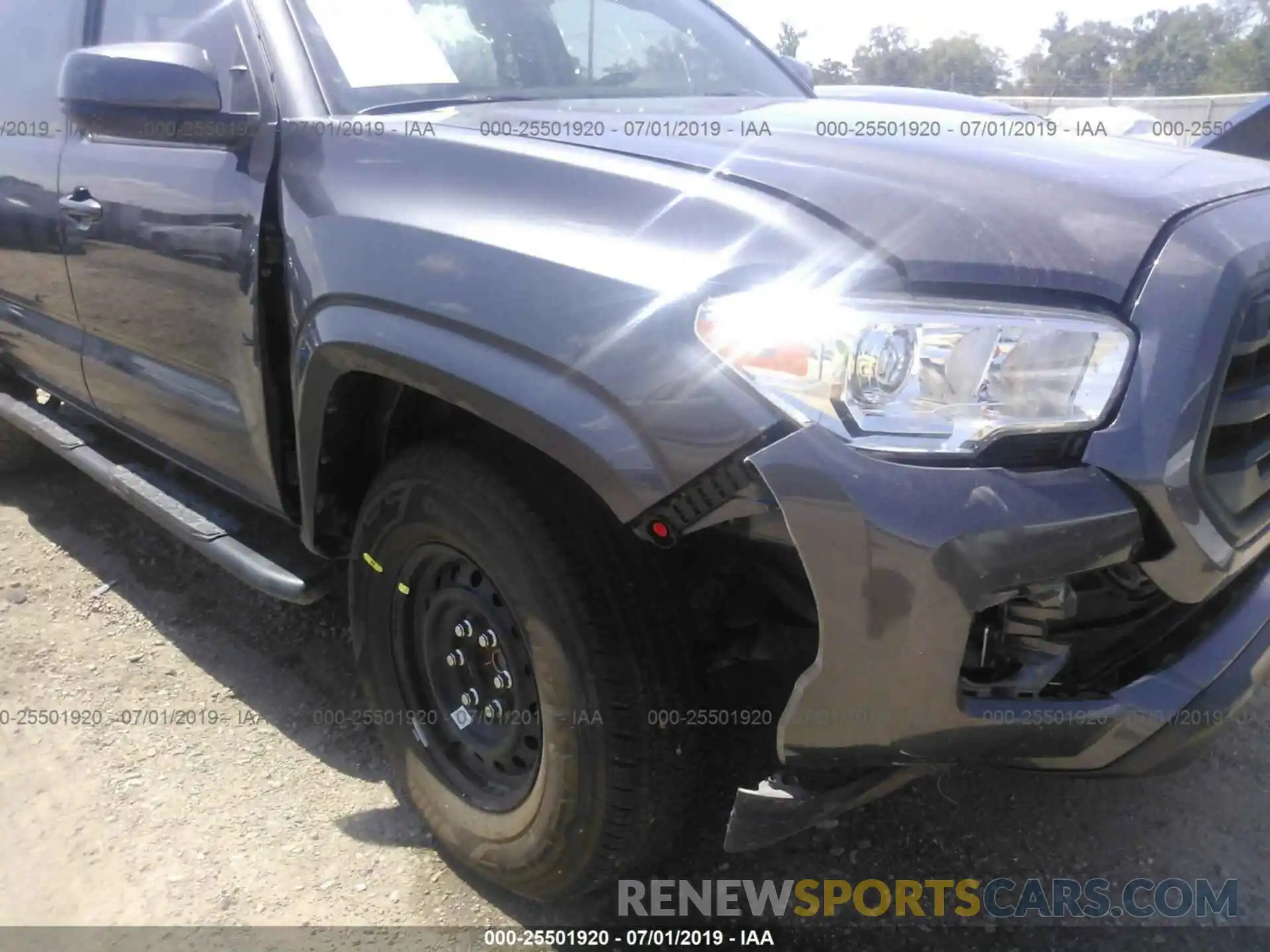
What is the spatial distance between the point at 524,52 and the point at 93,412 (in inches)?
78.7

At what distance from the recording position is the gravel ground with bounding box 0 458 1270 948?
2.27 metres

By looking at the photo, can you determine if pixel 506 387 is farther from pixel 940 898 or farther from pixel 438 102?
pixel 940 898

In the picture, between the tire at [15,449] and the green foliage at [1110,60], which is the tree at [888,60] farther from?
the tire at [15,449]

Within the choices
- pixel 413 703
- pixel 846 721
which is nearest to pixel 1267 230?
pixel 846 721

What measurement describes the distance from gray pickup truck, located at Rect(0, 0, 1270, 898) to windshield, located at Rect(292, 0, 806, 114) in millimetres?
15

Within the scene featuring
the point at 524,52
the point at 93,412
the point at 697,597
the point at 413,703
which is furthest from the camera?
the point at 93,412

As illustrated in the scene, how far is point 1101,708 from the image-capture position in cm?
153

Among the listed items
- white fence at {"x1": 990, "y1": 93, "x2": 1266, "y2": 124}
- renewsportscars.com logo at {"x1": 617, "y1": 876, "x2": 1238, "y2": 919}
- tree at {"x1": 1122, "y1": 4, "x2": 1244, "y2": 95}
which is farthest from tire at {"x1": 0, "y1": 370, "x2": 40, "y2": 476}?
tree at {"x1": 1122, "y1": 4, "x2": 1244, "y2": 95}

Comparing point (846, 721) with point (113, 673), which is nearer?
point (846, 721)

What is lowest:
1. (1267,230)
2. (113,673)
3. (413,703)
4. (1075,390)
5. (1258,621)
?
(113,673)

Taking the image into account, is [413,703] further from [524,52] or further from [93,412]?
[93,412]

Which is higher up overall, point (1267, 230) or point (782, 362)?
point (1267, 230)

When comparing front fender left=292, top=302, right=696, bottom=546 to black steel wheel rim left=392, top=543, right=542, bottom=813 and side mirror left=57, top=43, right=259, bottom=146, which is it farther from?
side mirror left=57, top=43, right=259, bottom=146

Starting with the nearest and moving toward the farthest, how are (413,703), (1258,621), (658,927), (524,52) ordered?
(1258,621), (658,927), (413,703), (524,52)
